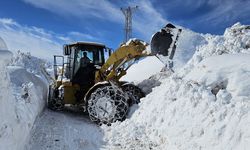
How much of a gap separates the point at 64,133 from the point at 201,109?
361 centimetres

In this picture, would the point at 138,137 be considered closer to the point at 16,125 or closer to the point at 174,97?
the point at 174,97

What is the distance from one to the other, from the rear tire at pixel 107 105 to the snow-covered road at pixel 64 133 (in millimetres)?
337

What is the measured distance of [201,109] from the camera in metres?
7.75

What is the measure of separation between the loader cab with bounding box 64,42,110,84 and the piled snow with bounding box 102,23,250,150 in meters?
3.07

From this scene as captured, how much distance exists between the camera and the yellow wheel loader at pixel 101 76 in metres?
11.5

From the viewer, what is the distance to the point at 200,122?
24.5 feet

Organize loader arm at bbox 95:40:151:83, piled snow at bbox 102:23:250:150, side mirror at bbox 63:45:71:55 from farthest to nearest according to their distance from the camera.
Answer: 1. side mirror at bbox 63:45:71:55
2. loader arm at bbox 95:40:151:83
3. piled snow at bbox 102:23:250:150

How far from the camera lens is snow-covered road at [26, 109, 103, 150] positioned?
843cm

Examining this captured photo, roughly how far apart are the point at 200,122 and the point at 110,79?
531 centimetres

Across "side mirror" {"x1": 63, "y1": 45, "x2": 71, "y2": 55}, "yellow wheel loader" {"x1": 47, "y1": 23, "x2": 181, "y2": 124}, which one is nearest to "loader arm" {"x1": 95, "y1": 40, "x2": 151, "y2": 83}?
"yellow wheel loader" {"x1": 47, "y1": 23, "x2": 181, "y2": 124}

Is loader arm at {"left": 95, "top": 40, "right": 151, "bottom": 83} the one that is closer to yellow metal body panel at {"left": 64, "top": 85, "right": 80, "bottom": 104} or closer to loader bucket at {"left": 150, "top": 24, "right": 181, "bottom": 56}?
loader bucket at {"left": 150, "top": 24, "right": 181, "bottom": 56}

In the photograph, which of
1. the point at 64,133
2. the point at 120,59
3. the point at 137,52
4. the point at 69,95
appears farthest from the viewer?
the point at 69,95

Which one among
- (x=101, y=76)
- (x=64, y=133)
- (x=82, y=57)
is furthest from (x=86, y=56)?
(x=64, y=133)

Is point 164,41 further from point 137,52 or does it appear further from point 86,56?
point 86,56
